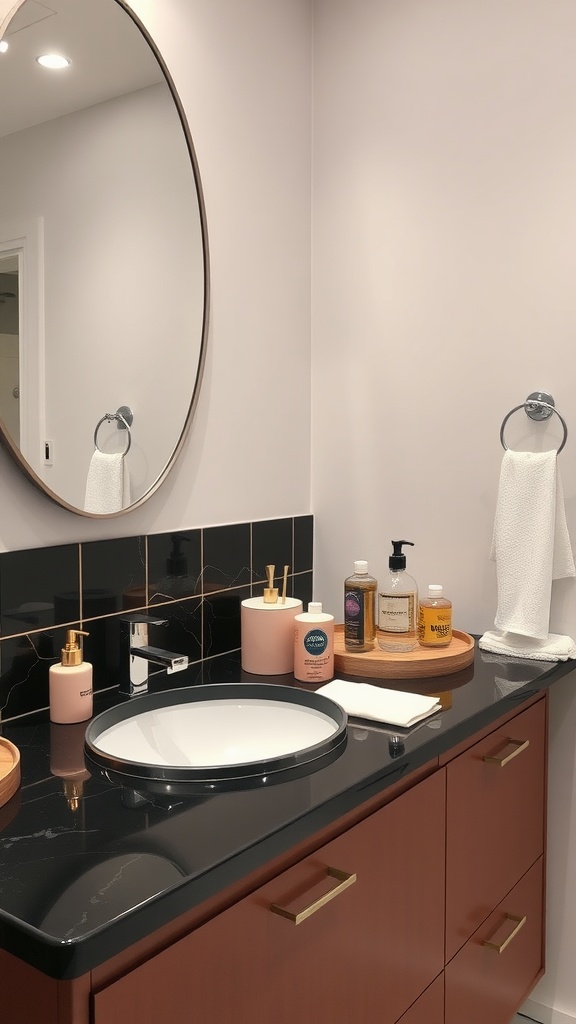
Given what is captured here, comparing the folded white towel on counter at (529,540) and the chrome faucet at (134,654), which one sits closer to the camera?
the chrome faucet at (134,654)

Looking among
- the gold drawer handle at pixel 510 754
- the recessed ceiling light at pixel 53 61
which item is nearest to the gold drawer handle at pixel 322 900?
the gold drawer handle at pixel 510 754

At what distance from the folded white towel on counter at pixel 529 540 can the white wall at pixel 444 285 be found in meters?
0.07

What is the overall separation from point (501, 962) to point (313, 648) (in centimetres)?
70

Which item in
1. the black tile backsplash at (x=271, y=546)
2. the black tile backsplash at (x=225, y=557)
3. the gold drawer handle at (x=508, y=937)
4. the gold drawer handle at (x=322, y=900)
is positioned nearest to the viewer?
the gold drawer handle at (x=322, y=900)

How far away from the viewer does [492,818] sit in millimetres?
1510

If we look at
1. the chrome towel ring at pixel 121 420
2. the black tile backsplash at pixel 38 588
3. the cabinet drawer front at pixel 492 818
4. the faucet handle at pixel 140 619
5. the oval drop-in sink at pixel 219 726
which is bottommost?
the cabinet drawer front at pixel 492 818

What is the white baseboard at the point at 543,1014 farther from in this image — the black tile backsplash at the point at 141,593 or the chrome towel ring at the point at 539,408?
the chrome towel ring at the point at 539,408

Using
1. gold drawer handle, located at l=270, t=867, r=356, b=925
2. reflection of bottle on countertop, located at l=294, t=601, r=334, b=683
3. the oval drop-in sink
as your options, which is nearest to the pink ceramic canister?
reflection of bottle on countertop, located at l=294, t=601, r=334, b=683

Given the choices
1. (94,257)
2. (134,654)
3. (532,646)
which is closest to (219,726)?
(134,654)

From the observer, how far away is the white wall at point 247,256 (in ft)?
5.48

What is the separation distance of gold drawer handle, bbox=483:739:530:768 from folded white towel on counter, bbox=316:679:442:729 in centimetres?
16

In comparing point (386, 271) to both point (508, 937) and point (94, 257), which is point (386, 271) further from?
point (508, 937)

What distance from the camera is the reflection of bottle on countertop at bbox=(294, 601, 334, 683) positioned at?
1.54m

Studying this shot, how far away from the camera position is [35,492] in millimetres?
1375
